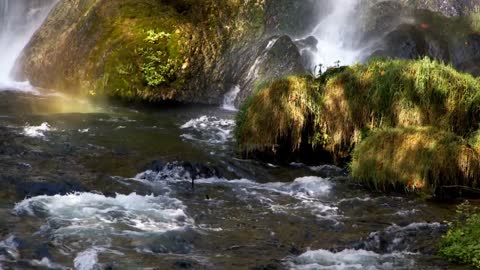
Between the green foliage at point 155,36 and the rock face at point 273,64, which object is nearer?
the rock face at point 273,64

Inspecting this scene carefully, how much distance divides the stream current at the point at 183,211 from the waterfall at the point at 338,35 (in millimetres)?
6867

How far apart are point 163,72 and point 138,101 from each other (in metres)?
1.12

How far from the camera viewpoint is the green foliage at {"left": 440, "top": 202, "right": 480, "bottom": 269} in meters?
7.36

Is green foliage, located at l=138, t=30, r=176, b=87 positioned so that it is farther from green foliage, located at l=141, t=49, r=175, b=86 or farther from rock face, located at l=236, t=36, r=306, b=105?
rock face, located at l=236, t=36, r=306, b=105

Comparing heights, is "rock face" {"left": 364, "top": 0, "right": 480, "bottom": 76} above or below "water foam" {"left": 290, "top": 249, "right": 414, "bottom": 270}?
above

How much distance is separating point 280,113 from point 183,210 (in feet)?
11.3

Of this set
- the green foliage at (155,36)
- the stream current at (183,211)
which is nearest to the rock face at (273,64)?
the green foliage at (155,36)

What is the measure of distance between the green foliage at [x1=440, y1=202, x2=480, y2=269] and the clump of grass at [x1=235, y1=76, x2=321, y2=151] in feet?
14.4

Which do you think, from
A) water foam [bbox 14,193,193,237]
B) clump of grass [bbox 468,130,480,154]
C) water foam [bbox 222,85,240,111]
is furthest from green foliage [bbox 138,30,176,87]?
clump of grass [bbox 468,130,480,154]

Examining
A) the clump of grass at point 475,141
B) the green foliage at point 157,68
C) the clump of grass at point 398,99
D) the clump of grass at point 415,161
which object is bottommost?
the clump of grass at point 415,161

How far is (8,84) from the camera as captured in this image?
22156 millimetres

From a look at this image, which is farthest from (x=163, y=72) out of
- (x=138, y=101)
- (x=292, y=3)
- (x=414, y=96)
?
(x=414, y=96)

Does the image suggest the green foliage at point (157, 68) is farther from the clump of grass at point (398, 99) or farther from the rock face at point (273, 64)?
the clump of grass at point (398, 99)

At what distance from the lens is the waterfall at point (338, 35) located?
20270 millimetres
